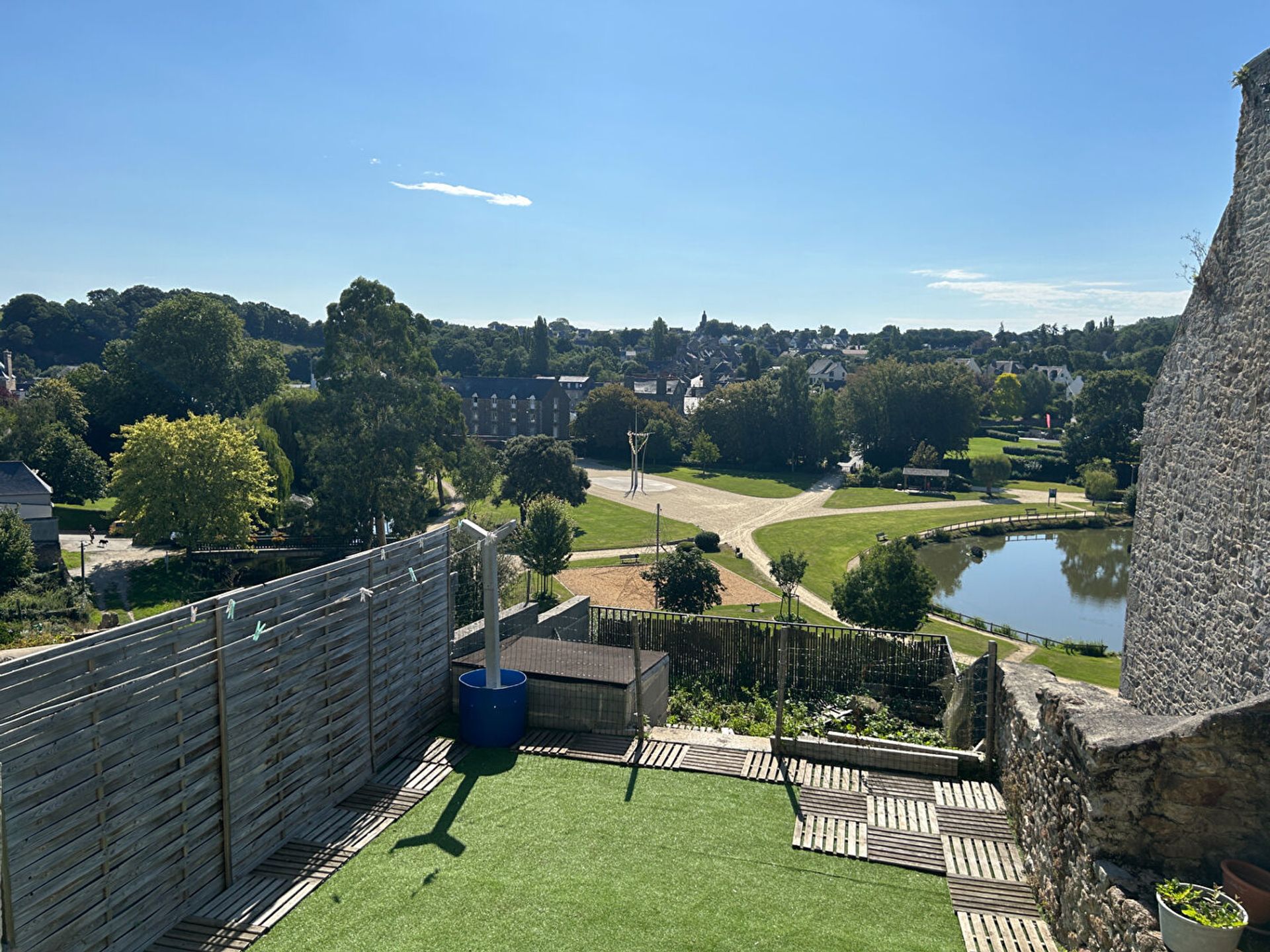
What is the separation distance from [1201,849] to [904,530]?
46485 mm

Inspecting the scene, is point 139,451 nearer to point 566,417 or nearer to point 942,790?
point 942,790

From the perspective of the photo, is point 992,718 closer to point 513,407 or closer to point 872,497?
point 872,497

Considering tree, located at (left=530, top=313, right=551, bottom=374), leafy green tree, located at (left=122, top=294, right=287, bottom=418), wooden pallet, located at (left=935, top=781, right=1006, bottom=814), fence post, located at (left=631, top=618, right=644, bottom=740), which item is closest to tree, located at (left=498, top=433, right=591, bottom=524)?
leafy green tree, located at (left=122, top=294, right=287, bottom=418)

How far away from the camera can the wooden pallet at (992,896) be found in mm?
6918

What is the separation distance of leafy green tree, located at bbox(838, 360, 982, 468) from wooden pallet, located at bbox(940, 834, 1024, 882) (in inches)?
2760

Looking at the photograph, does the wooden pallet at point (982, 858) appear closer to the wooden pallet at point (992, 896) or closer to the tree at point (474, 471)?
the wooden pallet at point (992, 896)

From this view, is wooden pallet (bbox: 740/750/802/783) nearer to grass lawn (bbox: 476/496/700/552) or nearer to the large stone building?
grass lawn (bbox: 476/496/700/552)

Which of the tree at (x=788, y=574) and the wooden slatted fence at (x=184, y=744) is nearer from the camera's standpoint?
the wooden slatted fence at (x=184, y=744)

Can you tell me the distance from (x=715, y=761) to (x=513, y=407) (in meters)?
74.9

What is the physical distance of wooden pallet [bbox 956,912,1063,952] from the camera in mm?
6379

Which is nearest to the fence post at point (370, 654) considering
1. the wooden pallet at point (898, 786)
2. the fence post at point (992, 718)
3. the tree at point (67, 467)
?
the wooden pallet at point (898, 786)

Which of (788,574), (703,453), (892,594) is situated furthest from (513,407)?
(892,594)

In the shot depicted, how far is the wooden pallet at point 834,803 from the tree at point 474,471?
32.0m

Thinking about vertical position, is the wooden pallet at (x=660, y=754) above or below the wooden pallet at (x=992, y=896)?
above
